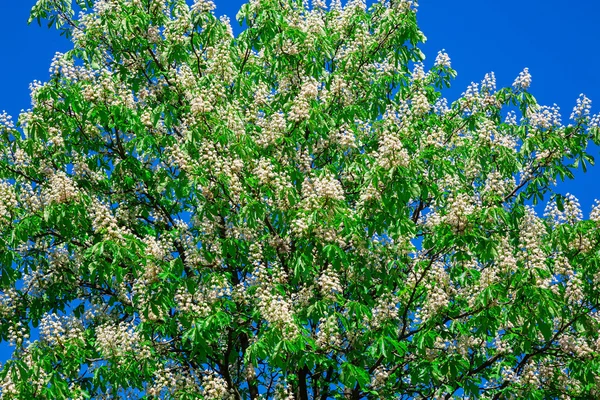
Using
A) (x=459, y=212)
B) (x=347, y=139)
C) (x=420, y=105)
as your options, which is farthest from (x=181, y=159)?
(x=420, y=105)

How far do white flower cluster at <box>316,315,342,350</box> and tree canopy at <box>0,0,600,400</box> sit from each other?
35mm

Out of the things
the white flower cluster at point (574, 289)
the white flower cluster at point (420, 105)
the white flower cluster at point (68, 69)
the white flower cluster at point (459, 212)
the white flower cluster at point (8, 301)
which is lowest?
the white flower cluster at point (574, 289)

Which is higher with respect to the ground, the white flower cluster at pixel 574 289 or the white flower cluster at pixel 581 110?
the white flower cluster at pixel 581 110

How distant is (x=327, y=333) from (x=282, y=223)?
140cm

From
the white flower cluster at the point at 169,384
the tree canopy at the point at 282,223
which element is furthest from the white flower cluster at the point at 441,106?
the white flower cluster at the point at 169,384

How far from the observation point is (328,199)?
30.4 ft

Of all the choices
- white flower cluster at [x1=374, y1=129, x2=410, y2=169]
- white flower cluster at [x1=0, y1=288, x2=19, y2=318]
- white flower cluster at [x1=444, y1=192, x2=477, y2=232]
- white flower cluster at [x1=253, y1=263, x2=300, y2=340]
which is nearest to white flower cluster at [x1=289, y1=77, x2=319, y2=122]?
white flower cluster at [x1=374, y1=129, x2=410, y2=169]

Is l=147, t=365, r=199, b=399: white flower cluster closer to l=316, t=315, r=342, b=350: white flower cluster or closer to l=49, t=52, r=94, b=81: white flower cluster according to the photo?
l=316, t=315, r=342, b=350: white flower cluster

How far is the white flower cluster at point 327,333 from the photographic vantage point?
9.31m

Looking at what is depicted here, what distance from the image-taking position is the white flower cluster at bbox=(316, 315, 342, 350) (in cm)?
931

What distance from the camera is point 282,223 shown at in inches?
389

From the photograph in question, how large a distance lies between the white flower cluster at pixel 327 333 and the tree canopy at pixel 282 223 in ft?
0.12

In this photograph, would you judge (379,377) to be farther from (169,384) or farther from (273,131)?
(273,131)

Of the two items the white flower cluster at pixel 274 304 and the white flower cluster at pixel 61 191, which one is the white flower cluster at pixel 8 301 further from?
the white flower cluster at pixel 274 304
